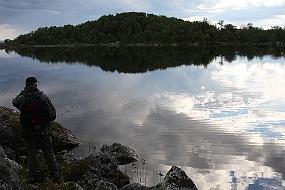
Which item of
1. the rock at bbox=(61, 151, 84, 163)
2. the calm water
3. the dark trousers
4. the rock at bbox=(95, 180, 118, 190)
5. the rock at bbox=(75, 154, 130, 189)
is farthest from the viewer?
the rock at bbox=(61, 151, 84, 163)

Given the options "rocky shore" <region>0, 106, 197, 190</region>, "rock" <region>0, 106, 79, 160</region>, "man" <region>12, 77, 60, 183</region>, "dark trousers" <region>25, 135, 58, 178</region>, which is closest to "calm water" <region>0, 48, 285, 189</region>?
"rocky shore" <region>0, 106, 197, 190</region>

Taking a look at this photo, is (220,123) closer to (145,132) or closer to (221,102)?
(145,132)

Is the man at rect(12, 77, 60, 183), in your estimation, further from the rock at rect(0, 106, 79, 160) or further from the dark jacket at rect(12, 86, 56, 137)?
the rock at rect(0, 106, 79, 160)

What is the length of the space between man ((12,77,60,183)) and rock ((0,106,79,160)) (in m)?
5.00

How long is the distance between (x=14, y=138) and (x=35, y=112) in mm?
7584

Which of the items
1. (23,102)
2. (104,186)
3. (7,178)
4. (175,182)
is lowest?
(104,186)

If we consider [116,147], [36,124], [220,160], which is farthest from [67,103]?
[36,124]

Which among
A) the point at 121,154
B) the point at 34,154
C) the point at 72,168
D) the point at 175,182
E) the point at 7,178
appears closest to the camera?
the point at 7,178

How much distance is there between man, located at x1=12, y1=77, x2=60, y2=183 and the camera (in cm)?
1414


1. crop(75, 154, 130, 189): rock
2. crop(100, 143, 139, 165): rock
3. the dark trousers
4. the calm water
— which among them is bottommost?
the calm water

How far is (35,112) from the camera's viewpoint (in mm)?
14156

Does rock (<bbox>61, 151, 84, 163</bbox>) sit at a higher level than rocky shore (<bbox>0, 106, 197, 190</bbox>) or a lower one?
lower

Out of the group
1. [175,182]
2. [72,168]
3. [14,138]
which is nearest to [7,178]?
[72,168]

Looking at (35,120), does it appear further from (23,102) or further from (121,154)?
(121,154)
